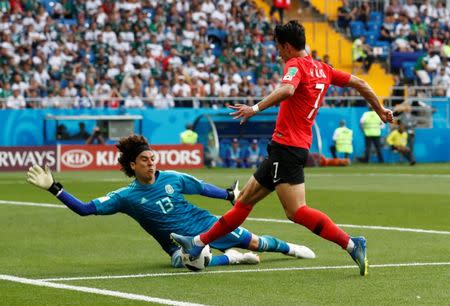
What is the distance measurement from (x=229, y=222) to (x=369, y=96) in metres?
1.79

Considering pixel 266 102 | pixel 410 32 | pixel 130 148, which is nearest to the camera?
pixel 266 102

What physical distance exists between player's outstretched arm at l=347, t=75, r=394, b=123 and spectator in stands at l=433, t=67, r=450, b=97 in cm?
3342

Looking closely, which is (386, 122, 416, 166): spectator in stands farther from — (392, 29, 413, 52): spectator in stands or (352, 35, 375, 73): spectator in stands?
(392, 29, 413, 52): spectator in stands

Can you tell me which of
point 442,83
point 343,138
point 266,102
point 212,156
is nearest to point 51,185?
point 266,102

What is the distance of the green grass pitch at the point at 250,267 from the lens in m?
9.21

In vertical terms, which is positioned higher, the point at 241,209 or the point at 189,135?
the point at 241,209

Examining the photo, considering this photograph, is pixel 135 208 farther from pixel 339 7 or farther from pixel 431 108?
pixel 339 7

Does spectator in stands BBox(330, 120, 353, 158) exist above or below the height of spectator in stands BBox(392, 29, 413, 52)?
below

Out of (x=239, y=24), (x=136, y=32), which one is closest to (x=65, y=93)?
(x=136, y=32)

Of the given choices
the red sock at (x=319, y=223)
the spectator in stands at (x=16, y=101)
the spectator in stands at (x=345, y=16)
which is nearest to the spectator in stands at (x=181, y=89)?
the spectator in stands at (x=16, y=101)

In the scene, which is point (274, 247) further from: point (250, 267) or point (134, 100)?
point (134, 100)

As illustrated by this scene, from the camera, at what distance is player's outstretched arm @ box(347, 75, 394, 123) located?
1097 centimetres

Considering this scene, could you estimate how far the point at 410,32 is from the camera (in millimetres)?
46844

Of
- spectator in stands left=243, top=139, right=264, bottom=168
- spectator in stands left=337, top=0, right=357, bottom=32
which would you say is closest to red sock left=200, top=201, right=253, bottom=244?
spectator in stands left=243, top=139, right=264, bottom=168
